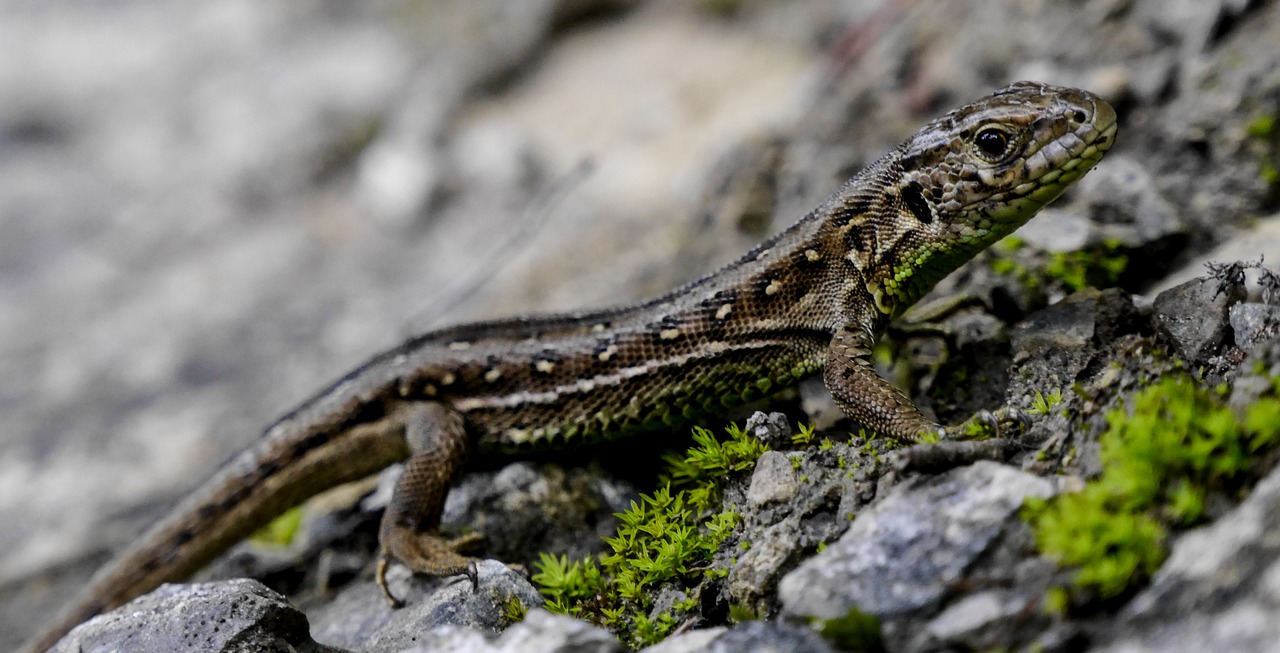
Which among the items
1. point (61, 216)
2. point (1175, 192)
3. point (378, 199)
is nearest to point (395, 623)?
point (1175, 192)

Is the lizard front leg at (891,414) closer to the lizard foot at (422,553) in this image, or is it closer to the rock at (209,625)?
the lizard foot at (422,553)

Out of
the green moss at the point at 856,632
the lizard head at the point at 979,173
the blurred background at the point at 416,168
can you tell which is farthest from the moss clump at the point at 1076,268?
the green moss at the point at 856,632

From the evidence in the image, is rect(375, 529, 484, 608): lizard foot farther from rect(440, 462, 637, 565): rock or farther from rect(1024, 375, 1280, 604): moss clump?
rect(1024, 375, 1280, 604): moss clump

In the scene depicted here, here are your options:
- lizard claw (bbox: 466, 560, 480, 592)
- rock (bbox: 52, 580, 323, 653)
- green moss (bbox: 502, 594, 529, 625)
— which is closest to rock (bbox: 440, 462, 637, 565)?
lizard claw (bbox: 466, 560, 480, 592)

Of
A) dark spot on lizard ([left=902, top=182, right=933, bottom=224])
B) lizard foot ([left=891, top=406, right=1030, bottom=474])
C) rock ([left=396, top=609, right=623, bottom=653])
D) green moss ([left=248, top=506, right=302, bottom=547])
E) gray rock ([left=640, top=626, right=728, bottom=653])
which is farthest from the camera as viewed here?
green moss ([left=248, top=506, right=302, bottom=547])

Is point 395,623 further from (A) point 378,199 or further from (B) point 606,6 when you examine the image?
(B) point 606,6

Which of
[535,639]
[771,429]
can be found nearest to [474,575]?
[535,639]
